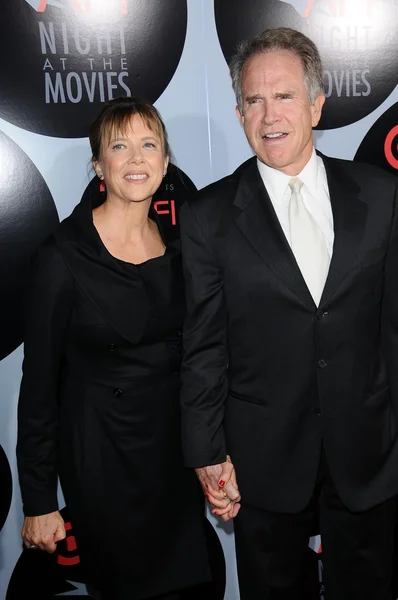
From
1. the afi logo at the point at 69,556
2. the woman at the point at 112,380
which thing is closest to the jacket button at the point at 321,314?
the woman at the point at 112,380

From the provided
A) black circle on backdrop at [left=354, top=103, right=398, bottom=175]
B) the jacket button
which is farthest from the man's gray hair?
black circle on backdrop at [left=354, top=103, right=398, bottom=175]

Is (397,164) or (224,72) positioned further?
(397,164)

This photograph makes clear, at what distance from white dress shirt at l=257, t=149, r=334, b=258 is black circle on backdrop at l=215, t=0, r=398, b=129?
0.79 m

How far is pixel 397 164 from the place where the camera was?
269cm

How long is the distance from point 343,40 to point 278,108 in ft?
3.06

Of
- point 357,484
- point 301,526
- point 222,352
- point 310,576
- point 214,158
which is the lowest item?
point 310,576

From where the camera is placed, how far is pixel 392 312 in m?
1.86

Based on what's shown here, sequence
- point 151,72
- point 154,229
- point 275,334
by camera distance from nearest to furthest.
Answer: point 275,334 < point 154,229 < point 151,72

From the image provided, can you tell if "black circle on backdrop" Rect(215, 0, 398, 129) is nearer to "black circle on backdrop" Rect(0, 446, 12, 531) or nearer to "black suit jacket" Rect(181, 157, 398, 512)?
"black suit jacket" Rect(181, 157, 398, 512)

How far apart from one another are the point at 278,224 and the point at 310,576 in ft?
3.64

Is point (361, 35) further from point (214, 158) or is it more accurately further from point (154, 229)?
point (154, 229)

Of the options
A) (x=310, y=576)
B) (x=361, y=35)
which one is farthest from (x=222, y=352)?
(x=361, y=35)

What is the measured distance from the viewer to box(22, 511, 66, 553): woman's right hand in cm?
203

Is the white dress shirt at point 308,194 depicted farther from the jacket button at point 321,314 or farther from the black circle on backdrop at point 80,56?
the black circle on backdrop at point 80,56
